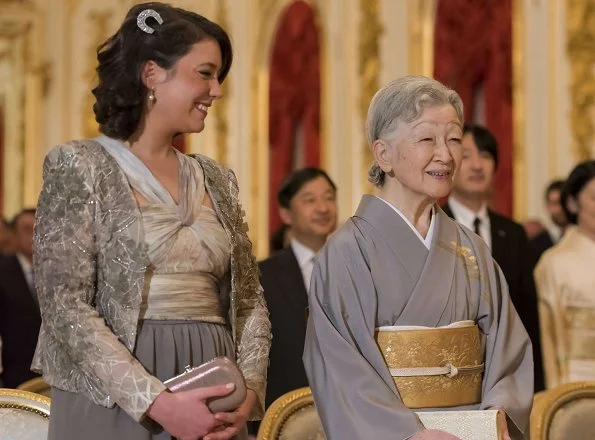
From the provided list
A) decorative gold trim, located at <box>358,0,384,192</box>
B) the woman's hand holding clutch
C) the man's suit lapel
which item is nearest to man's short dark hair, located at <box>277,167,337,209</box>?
the man's suit lapel

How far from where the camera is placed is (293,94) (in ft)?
33.7

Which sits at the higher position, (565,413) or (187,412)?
(187,412)

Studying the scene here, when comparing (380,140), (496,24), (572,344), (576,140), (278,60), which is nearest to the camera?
(380,140)

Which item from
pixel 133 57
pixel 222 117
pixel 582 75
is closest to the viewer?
pixel 133 57

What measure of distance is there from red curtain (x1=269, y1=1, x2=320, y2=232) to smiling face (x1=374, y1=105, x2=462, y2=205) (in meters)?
7.06

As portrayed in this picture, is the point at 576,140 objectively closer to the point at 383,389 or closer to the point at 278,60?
the point at 278,60

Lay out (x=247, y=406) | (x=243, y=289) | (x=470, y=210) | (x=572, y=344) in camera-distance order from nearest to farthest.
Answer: (x=247, y=406)
(x=243, y=289)
(x=572, y=344)
(x=470, y=210)

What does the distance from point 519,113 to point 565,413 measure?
4570mm

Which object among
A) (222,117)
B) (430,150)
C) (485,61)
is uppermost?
(485,61)

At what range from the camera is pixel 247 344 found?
8.73 feet

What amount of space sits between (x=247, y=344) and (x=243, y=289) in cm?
12

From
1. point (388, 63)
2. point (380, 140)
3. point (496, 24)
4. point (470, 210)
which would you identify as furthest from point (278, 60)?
point (380, 140)

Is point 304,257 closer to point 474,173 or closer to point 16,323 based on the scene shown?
point 474,173

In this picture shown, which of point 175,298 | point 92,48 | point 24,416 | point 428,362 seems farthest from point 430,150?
point 92,48
